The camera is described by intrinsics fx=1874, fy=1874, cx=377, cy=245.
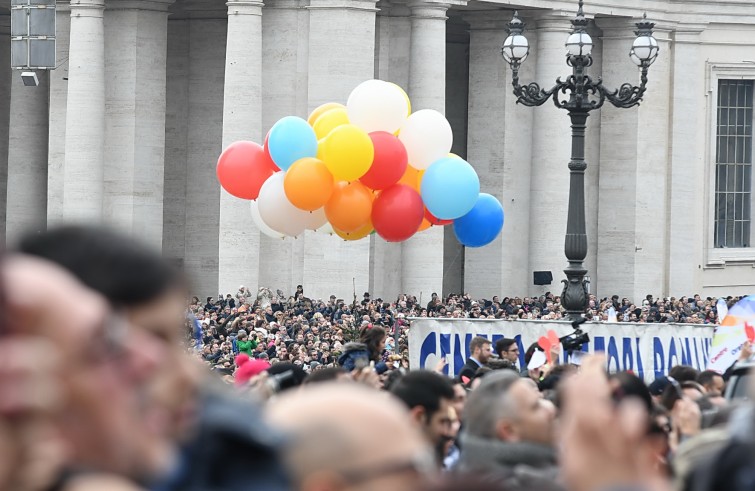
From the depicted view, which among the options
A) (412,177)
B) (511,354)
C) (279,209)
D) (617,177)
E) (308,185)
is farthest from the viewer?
(617,177)

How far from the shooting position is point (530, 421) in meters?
9.15

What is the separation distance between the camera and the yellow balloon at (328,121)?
29.0 m

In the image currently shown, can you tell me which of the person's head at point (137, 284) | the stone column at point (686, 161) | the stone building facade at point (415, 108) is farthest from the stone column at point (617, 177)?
the person's head at point (137, 284)

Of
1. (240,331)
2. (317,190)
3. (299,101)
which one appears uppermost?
(299,101)

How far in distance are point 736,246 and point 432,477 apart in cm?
6957

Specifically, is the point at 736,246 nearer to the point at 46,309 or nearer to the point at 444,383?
the point at 444,383

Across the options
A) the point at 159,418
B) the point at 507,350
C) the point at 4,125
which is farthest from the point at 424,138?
the point at 4,125

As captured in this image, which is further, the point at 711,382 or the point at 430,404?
the point at 711,382

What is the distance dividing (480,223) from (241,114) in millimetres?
28926

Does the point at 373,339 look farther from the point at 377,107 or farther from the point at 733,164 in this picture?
the point at 733,164

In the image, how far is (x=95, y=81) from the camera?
5909 cm

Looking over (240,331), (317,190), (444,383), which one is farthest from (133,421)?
(240,331)

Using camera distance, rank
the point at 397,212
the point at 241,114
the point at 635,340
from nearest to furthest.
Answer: the point at 397,212
the point at 635,340
the point at 241,114

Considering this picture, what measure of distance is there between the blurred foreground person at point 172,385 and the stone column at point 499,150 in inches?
2411
